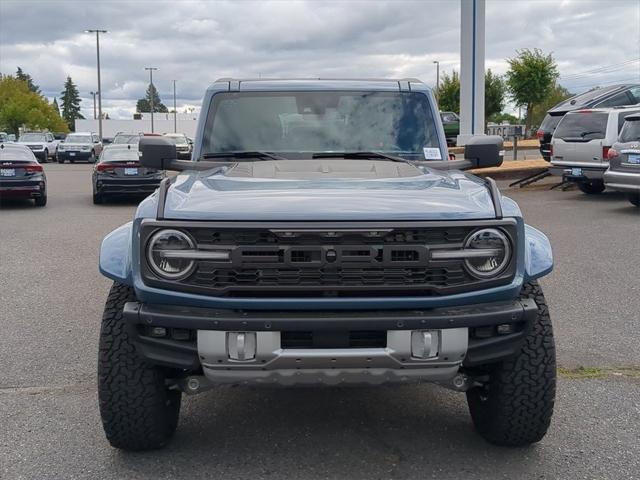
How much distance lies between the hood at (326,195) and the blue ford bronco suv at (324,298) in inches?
0.5

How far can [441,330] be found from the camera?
10.8 feet

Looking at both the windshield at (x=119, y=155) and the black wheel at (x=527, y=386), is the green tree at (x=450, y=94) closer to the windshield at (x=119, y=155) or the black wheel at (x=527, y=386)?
the windshield at (x=119, y=155)

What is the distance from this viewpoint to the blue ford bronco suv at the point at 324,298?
10.7ft

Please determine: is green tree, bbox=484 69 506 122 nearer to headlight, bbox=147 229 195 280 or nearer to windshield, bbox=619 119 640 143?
windshield, bbox=619 119 640 143

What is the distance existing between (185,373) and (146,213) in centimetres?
84

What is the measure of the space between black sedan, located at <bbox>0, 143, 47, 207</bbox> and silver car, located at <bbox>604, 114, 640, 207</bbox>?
11804 millimetres

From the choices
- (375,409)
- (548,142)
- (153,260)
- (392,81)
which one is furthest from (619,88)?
(153,260)

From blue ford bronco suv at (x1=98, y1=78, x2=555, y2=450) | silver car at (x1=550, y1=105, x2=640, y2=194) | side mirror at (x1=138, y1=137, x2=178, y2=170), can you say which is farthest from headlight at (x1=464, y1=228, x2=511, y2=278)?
silver car at (x1=550, y1=105, x2=640, y2=194)

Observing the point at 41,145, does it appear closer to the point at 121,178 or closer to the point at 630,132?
the point at 121,178

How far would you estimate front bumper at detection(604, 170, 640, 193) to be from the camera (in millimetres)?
13203

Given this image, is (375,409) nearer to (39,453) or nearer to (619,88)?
(39,453)

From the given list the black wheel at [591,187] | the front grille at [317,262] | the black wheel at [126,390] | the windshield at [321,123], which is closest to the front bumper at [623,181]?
the black wheel at [591,187]

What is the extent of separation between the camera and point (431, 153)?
16.5ft

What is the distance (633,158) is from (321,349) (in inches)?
454
